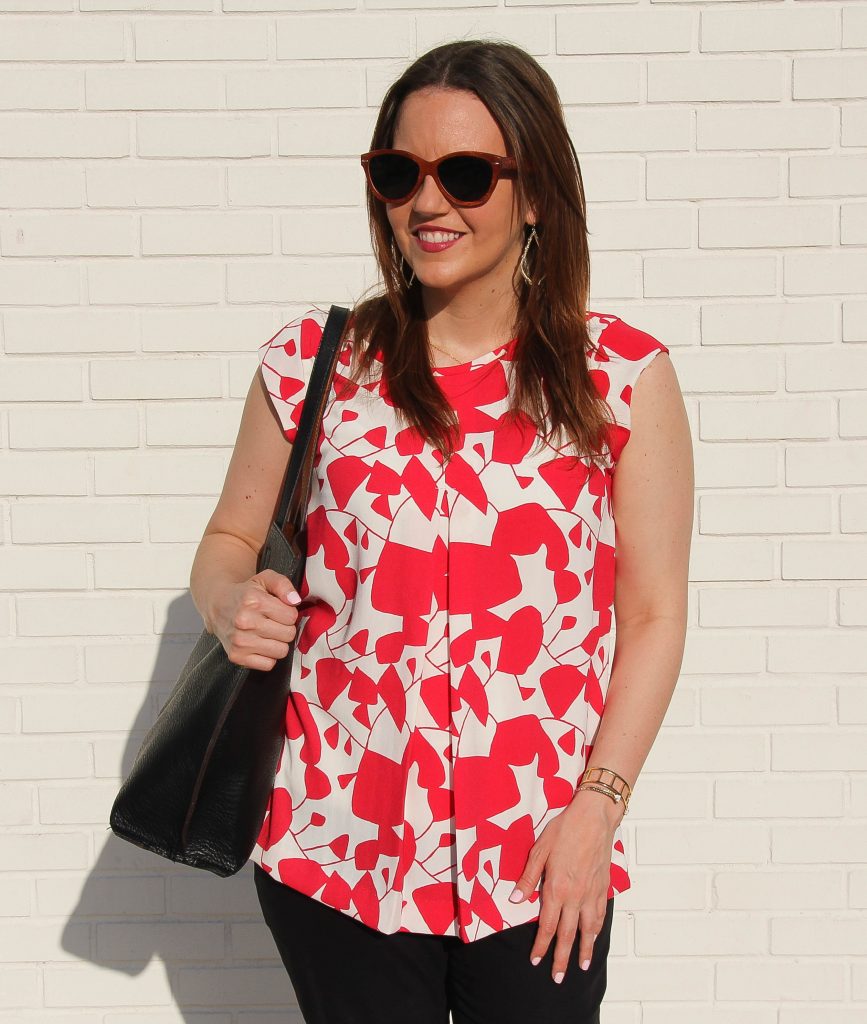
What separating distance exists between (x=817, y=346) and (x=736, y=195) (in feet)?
1.30

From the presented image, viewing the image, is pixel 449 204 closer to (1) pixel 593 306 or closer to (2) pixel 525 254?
(2) pixel 525 254

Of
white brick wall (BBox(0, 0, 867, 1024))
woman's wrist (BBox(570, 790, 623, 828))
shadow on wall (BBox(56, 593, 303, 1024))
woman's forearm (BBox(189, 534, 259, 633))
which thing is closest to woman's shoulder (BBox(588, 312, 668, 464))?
woman's wrist (BBox(570, 790, 623, 828))

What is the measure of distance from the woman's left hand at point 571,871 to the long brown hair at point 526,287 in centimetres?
50

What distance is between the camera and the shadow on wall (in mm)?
2740

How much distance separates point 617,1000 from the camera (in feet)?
8.89

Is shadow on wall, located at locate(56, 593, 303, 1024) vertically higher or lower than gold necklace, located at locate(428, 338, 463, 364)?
lower

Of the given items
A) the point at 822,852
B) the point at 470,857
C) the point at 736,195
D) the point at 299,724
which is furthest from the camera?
the point at 822,852

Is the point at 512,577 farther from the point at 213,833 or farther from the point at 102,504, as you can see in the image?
the point at 102,504

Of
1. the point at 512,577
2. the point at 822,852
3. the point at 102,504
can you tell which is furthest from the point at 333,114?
the point at 822,852

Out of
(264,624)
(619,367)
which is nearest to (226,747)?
(264,624)

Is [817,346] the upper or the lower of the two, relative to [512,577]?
upper

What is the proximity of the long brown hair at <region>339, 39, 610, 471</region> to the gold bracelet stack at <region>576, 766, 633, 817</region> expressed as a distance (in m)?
0.44

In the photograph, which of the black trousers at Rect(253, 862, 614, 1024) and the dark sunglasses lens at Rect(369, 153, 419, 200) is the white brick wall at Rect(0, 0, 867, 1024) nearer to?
the dark sunglasses lens at Rect(369, 153, 419, 200)

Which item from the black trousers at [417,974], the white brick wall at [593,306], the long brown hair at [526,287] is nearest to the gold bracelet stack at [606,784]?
the black trousers at [417,974]
